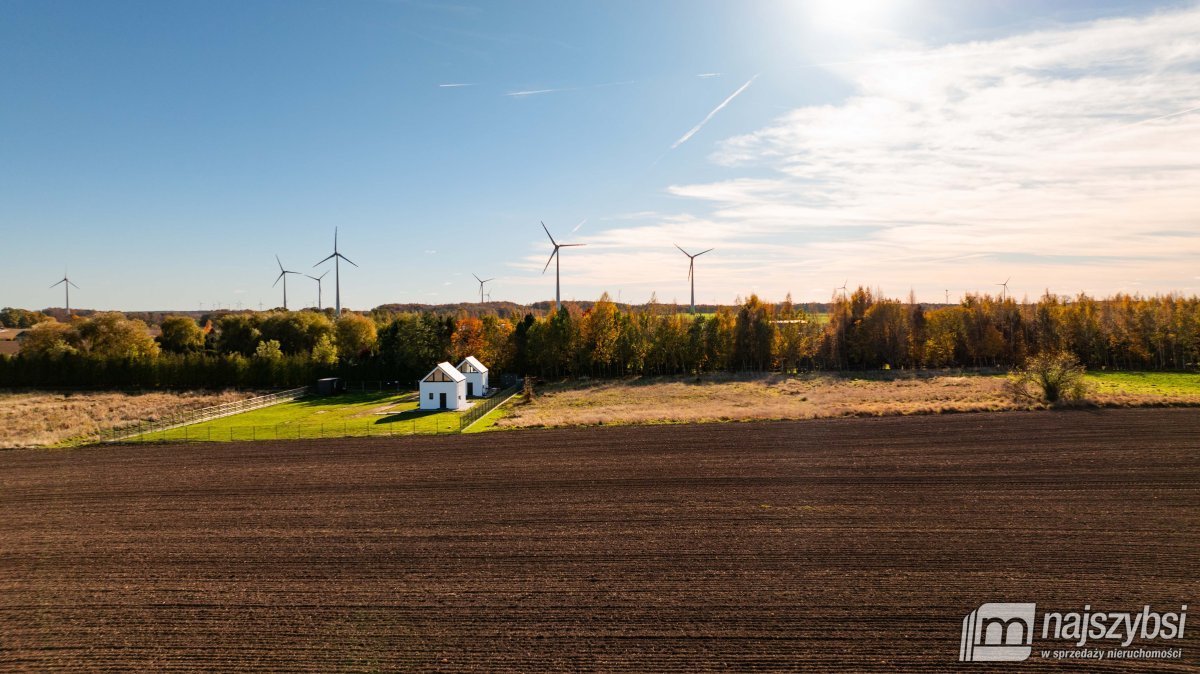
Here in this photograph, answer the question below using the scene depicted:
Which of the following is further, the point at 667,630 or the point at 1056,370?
the point at 1056,370

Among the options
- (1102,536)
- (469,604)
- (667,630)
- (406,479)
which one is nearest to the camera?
→ (667,630)

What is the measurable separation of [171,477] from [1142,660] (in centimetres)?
4248

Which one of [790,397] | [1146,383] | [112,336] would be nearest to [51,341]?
[112,336]

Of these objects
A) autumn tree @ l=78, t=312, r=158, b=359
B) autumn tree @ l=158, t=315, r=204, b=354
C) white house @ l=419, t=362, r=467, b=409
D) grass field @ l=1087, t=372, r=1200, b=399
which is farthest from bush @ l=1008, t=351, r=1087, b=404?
autumn tree @ l=158, t=315, r=204, b=354

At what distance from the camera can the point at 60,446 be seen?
4231cm

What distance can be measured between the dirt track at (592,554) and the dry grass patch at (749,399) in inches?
464

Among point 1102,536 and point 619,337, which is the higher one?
point 619,337

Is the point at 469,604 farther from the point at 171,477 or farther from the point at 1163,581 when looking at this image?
the point at 171,477

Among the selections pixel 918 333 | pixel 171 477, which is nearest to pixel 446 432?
pixel 171 477

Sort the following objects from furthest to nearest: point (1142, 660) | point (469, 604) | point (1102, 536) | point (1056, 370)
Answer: point (1056, 370), point (1102, 536), point (469, 604), point (1142, 660)

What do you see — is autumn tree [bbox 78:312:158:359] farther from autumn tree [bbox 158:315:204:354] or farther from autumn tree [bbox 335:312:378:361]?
autumn tree [bbox 335:312:378:361]

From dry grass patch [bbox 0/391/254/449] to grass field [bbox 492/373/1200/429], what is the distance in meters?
34.3

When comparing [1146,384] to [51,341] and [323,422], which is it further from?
[51,341]

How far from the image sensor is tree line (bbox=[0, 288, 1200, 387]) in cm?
7381
